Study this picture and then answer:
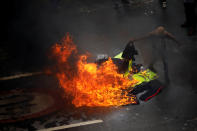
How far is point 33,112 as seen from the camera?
23.5 ft

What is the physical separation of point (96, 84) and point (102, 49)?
488 centimetres

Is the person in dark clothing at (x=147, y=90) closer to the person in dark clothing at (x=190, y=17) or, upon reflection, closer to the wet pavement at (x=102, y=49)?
the wet pavement at (x=102, y=49)

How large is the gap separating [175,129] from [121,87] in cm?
251

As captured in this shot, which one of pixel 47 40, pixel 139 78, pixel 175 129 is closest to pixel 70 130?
pixel 175 129

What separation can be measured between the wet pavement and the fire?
29cm

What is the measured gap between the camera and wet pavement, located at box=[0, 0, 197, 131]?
6.50 m

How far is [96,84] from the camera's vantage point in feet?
26.3

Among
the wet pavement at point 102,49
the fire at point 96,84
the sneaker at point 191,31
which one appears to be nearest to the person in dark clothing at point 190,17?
the sneaker at point 191,31

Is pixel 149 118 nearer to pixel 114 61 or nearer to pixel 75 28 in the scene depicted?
pixel 114 61

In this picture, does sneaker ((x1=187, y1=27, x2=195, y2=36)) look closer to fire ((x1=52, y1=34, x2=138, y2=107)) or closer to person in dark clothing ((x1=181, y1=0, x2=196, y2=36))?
person in dark clothing ((x1=181, y1=0, x2=196, y2=36))

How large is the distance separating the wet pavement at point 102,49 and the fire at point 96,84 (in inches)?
11.6

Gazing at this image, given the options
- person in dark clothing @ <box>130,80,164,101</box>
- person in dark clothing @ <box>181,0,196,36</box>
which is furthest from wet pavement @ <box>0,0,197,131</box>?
person in dark clothing @ <box>181,0,196,36</box>

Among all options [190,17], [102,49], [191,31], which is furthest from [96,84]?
[190,17]

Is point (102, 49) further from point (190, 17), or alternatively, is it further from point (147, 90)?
point (147, 90)
